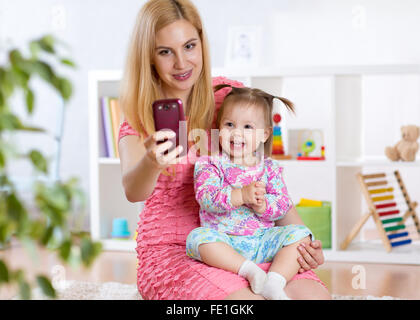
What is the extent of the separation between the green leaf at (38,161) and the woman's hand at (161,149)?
57cm

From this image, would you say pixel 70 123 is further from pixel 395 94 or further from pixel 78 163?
pixel 395 94

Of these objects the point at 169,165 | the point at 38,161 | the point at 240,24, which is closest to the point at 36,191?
the point at 38,161

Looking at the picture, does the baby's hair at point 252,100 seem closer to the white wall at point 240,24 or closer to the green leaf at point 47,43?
the green leaf at point 47,43

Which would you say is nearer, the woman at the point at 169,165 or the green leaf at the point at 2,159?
the green leaf at the point at 2,159

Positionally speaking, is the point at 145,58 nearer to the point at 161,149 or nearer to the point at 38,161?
the point at 161,149

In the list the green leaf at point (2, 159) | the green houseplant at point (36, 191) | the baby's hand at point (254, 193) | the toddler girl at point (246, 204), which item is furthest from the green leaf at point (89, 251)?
the baby's hand at point (254, 193)

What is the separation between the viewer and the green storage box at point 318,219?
9.34 ft

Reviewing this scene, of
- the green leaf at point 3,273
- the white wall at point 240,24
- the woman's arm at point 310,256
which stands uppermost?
the white wall at point 240,24

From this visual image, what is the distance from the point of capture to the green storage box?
285 cm

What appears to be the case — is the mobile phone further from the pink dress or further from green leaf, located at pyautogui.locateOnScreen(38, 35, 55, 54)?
green leaf, located at pyautogui.locateOnScreen(38, 35, 55, 54)

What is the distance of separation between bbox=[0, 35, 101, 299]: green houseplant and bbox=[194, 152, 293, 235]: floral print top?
0.77 m

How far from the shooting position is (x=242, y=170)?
143 cm

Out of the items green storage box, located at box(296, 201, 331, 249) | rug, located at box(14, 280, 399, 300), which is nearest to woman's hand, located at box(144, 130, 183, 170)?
rug, located at box(14, 280, 399, 300)

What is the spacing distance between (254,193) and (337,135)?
6.13 feet
